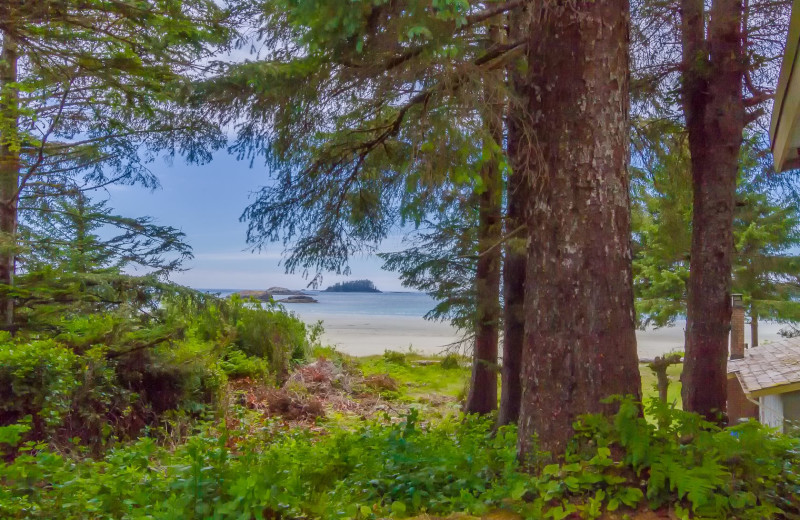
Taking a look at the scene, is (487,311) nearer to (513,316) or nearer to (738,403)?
(513,316)

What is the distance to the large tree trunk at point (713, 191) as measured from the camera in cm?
517

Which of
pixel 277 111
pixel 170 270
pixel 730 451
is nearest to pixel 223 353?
pixel 170 270

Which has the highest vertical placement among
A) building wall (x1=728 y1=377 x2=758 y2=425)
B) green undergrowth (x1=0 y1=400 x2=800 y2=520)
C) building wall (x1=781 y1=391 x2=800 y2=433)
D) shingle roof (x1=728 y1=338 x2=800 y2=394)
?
green undergrowth (x1=0 y1=400 x2=800 y2=520)

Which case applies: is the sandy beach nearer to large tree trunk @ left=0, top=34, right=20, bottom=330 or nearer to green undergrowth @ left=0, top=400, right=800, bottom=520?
large tree trunk @ left=0, top=34, right=20, bottom=330

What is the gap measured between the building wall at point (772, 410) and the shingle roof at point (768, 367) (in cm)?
49

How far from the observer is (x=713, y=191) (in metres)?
5.23

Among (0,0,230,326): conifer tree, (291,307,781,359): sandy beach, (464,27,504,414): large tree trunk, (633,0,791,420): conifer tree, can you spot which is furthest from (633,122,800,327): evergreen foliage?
(0,0,230,326): conifer tree

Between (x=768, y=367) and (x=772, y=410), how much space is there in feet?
2.95

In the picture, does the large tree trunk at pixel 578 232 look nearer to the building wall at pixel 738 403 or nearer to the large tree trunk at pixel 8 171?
the large tree trunk at pixel 8 171

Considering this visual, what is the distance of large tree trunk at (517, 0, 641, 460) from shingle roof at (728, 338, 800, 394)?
8261mm

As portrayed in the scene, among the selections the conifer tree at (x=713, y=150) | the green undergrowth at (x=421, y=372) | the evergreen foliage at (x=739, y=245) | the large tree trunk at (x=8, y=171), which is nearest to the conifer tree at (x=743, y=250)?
the evergreen foliage at (x=739, y=245)

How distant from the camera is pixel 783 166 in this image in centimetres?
410

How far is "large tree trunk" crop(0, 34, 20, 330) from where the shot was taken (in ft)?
19.7

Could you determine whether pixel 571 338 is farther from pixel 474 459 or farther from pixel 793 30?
pixel 793 30
